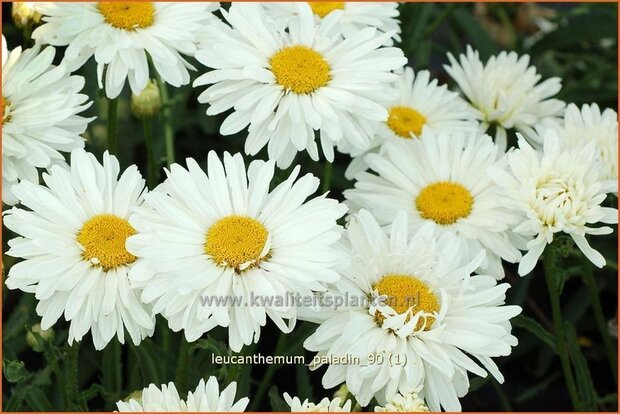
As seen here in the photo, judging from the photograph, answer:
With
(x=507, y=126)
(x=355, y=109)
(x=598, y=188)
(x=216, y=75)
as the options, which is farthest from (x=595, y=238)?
(x=216, y=75)

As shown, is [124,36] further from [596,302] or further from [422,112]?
[596,302]

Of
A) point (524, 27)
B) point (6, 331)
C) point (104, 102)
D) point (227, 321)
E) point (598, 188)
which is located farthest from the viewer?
point (524, 27)

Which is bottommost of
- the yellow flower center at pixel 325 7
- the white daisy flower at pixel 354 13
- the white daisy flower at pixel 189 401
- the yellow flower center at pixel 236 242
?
the white daisy flower at pixel 189 401

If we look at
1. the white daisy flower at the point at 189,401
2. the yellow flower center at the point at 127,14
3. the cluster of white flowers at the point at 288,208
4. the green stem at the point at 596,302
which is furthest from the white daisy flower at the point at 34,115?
the green stem at the point at 596,302

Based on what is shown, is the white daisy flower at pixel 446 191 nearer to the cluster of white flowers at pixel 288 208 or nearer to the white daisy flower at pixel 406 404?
the cluster of white flowers at pixel 288 208

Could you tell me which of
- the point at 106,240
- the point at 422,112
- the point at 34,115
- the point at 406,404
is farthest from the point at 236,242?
the point at 422,112

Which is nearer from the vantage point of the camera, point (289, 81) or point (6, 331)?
point (289, 81)

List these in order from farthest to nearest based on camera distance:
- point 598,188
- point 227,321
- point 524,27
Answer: point 524,27 → point 598,188 → point 227,321

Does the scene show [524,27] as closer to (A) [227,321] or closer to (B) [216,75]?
(B) [216,75]
